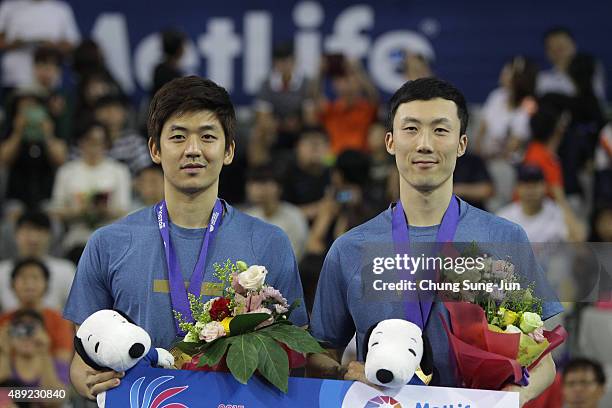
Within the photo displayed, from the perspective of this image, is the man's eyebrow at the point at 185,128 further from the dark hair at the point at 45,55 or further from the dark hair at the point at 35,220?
the dark hair at the point at 45,55

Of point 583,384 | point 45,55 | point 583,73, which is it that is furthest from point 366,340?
point 45,55

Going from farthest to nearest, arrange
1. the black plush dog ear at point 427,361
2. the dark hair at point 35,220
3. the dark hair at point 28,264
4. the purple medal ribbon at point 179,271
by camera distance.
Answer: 1. the dark hair at point 35,220
2. the dark hair at point 28,264
3. the purple medal ribbon at point 179,271
4. the black plush dog ear at point 427,361

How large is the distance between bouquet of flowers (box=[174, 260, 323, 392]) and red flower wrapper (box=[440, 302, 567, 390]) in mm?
469

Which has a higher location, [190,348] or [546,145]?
[546,145]

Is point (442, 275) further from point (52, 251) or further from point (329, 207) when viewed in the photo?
point (52, 251)

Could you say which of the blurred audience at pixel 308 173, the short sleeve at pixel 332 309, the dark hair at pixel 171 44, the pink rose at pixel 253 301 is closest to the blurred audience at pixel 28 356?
the short sleeve at pixel 332 309

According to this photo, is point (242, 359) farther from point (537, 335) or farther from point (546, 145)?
point (546, 145)

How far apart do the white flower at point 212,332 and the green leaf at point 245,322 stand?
0.04 meters

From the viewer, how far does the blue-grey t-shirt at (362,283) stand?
4770 millimetres

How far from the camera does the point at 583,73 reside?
34.3ft

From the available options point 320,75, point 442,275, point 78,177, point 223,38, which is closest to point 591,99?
point 320,75

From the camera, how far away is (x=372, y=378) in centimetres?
446

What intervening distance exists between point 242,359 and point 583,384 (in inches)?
103

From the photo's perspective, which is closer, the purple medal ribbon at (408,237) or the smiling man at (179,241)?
the purple medal ribbon at (408,237)
